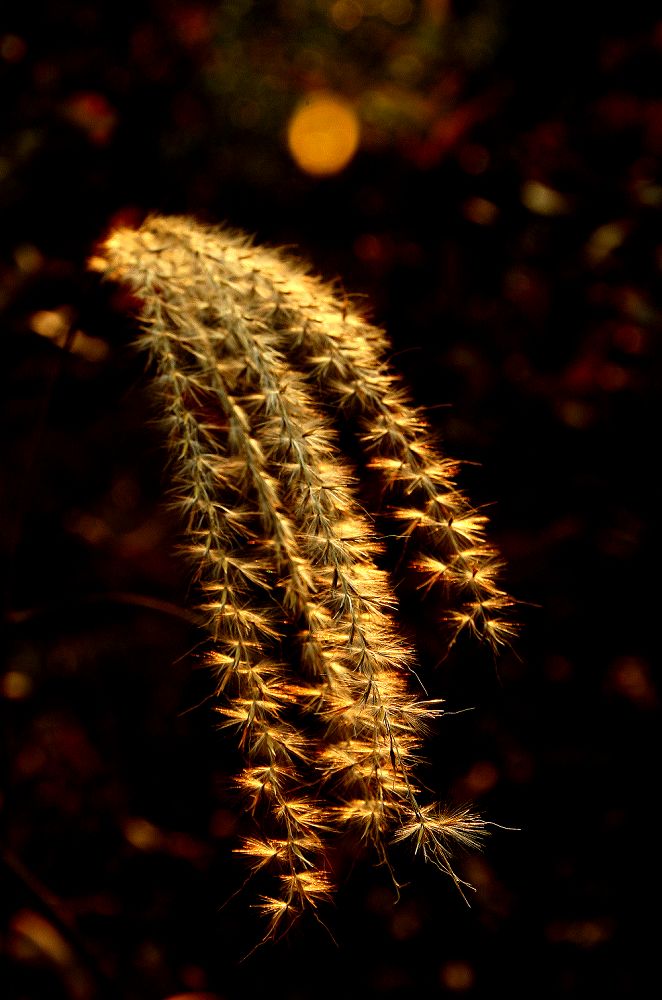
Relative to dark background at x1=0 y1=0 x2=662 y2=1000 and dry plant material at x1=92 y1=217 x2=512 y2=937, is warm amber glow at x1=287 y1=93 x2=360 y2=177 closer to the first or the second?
dark background at x1=0 y1=0 x2=662 y2=1000

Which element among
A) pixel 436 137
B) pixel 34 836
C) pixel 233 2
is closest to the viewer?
pixel 436 137

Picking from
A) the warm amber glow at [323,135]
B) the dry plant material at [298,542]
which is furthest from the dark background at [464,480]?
the dry plant material at [298,542]

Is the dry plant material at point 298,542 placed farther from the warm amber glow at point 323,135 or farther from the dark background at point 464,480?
the warm amber glow at point 323,135

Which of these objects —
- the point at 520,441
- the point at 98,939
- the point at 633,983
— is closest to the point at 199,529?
the point at 520,441

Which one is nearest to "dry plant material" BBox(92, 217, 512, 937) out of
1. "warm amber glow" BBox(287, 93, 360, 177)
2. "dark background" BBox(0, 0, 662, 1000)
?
"dark background" BBox(0, 0, 662, 1000)

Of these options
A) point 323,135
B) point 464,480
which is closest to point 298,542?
point 464,480

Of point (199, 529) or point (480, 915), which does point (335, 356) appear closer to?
point (199, 529)
